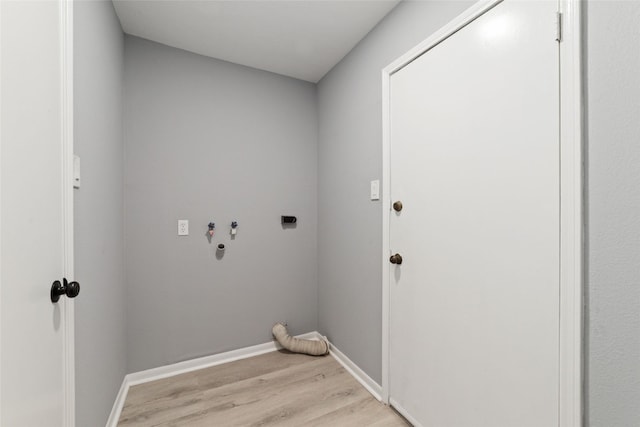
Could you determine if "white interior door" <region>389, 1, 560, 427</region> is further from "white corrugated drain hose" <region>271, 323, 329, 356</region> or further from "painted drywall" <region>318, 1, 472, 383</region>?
"white corrugated drain hose" <region>271, 323, 329, 356</region>

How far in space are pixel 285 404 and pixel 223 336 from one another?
30.3 inches

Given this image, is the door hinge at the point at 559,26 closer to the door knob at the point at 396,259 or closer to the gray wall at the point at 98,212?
the door knob at the point at 396,259

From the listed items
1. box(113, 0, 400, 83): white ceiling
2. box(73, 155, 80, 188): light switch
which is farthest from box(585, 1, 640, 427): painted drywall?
box(73, 155, 80, 188): light switch

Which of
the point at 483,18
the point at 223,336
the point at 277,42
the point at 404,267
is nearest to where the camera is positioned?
the point at 483,18

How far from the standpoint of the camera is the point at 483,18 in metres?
1.14

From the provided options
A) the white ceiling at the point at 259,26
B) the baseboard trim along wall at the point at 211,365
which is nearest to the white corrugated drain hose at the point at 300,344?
the baseboard trim along wall at the point at 211,365

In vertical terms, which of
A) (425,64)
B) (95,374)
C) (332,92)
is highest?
(332,92)

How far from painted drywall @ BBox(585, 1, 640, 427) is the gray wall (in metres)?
1.78

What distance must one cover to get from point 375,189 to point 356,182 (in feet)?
0.76

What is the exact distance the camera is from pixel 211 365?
2.11 meters

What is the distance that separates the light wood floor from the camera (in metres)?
1.56

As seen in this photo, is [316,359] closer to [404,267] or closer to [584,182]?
[404,267]

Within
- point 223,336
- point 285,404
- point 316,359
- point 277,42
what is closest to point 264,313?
point 223,336

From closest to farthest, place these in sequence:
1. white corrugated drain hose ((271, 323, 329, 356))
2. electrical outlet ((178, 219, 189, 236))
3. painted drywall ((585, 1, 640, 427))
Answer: painted drywall ((585, 1, 640, 427)), electrical outlet ((178, 219, 189, 236)), white corrugated drain hose ((271, 323, 329, 356))
